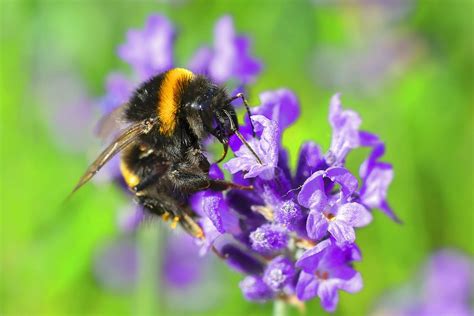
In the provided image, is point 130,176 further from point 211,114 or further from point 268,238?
point 268,238

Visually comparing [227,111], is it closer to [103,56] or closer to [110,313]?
[110,313]

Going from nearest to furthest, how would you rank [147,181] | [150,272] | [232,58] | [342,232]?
1. [342,232]
2. [147,181]
3. [232,58]
4. [150,272]

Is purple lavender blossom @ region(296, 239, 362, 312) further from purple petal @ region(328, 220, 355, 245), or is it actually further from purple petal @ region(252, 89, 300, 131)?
purple petal @ region(252, 89, 300, 131)

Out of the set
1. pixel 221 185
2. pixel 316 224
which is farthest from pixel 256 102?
pixel 316 224

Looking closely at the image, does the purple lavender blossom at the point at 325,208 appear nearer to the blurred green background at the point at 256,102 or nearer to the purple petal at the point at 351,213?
the purple petal at the point at 351,213

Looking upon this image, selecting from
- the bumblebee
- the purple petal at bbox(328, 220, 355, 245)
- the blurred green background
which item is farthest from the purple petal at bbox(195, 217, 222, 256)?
the blurred green background

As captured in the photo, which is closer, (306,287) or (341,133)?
(306,287)
